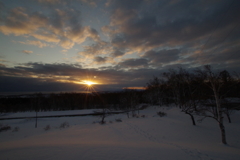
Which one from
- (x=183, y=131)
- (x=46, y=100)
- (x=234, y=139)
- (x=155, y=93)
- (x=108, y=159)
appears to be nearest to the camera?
(x=108, y=159)

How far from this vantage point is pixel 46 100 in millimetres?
65875

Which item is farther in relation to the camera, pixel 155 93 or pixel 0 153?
pixel 155 93

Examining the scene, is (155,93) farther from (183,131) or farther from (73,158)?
(73,158)

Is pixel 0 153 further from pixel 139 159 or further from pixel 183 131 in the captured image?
pixel 183 131

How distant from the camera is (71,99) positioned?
67000 mm

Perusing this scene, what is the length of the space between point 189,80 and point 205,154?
2387 cm

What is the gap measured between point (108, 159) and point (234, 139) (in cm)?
1548

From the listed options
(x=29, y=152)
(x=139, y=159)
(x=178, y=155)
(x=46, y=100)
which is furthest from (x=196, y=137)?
(x=46, y=100)

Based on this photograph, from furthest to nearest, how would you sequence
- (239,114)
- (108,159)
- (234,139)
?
(239,114), (234,139), (108,159)

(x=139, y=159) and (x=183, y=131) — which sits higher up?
(x=139, y=159)

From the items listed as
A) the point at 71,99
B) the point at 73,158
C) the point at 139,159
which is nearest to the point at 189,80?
the point at 139,159

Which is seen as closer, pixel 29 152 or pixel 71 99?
pixel 29 152

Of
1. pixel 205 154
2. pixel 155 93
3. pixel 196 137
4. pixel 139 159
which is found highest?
pixel 155 93

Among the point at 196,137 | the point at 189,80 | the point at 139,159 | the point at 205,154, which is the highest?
the point at 189,80
